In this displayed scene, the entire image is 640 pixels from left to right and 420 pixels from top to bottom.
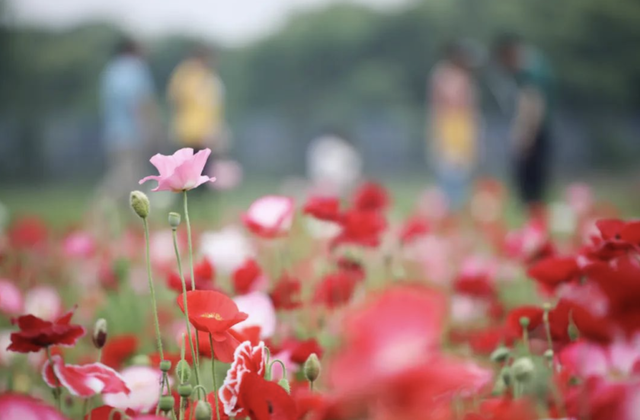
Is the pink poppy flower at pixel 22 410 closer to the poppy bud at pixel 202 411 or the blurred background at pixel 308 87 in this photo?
the poppy bud at pixel 202 411

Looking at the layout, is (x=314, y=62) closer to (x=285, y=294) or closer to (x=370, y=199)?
(x=370, y=199)

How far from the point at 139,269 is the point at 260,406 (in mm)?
1905

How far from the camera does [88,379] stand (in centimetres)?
58

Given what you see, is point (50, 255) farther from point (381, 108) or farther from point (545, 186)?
point (381, 108)

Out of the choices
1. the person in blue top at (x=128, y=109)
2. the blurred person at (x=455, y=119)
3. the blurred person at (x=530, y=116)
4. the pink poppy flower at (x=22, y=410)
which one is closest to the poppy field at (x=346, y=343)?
the pink poppy flower at (x=22, y=410)

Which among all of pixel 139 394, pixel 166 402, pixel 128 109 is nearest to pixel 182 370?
pixel 166 402

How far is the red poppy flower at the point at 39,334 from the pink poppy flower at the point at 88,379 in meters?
0.03

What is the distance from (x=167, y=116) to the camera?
14008 mm

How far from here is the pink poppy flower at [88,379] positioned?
0.58m

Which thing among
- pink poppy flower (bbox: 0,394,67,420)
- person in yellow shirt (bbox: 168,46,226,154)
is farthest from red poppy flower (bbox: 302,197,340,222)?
person in yellow shirt (bbox: 168,46,226,154)

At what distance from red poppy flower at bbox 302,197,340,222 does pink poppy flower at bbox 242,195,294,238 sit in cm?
5

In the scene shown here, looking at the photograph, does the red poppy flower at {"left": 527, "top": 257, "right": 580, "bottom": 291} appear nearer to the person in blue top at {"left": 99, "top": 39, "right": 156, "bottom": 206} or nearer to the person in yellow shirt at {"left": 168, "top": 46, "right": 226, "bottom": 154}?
the person in blue top at {"left": 99, "top": 39, "right": 156, "bottom": 206}

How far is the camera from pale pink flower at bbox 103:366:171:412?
0.67 metres

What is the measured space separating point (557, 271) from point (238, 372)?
1.19ft
